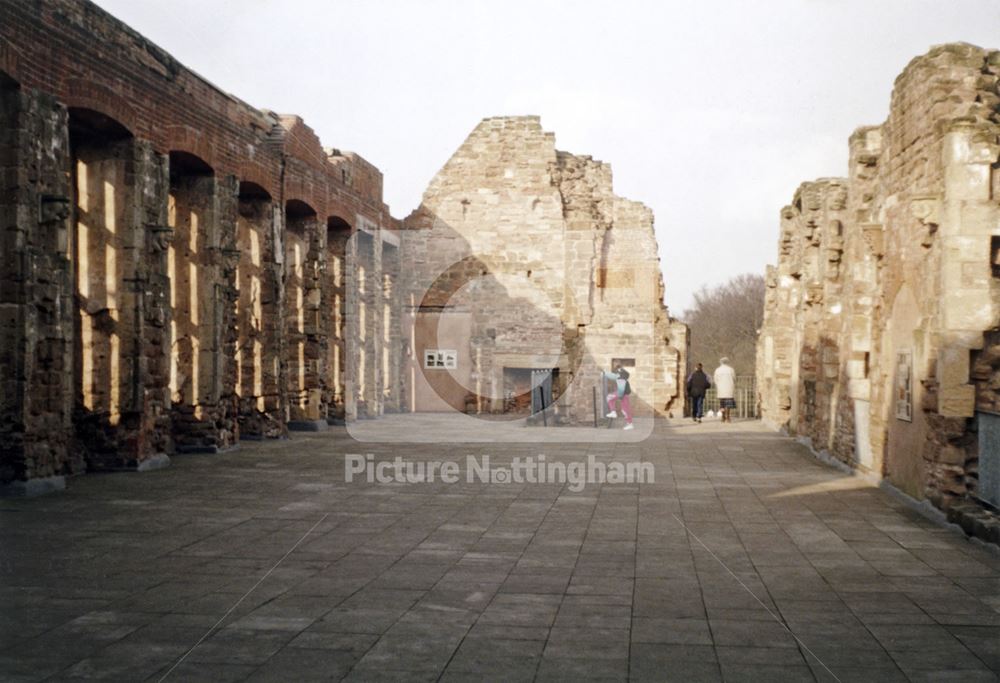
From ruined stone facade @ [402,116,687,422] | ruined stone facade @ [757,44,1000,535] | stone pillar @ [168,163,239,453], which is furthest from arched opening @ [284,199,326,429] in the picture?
ruined stone facade @ [757,44,1000,535]

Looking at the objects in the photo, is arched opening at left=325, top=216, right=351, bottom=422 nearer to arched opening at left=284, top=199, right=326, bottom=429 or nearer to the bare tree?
arched opening at left=284, top=199, right=326, bottom=429

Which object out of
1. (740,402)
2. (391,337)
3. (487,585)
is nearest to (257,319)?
(391,337)

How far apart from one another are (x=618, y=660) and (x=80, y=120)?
35.9 ft

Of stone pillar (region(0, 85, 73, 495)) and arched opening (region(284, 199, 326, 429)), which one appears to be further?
arched opening (region(284, 199, 326, 429))

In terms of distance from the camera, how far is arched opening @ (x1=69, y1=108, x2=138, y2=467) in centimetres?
1341

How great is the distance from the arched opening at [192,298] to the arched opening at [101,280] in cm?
233

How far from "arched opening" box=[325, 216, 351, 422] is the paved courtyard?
11.2m

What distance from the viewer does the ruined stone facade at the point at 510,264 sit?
27.8 m

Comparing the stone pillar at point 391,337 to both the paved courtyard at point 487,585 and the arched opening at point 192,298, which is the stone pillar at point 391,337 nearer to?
the arched opening at point 192,298

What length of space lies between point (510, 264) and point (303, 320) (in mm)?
8568

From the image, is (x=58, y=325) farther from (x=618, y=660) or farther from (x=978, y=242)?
(x=978, y=242)

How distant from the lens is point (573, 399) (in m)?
24.7

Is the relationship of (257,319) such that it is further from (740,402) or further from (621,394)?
(740,402)

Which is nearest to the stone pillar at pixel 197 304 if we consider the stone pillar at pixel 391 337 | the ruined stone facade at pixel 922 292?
the ruined stone facade at pixel 922 292
